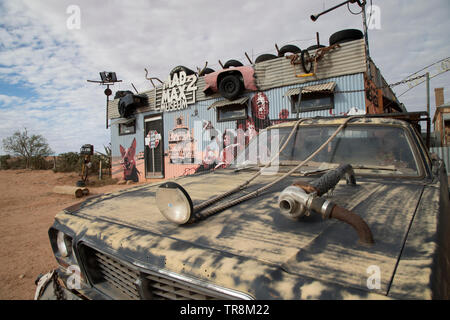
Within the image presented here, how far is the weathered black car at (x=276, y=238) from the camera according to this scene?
836 millimetres

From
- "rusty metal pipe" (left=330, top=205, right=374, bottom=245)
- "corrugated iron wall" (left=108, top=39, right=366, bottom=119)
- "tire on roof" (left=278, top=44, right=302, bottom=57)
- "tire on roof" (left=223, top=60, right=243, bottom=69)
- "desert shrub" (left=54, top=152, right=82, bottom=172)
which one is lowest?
"desert shrub" (left=54, top=152, right=82, bottom=172)

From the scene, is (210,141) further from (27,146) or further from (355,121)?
(27,146)

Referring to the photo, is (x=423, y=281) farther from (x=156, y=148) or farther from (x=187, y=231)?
(x=156, y=148)

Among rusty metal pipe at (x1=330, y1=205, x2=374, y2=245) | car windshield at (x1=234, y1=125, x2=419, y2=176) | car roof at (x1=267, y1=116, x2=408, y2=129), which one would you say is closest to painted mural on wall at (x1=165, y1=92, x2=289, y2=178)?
car roof at (x1=267, y1=116, x2=408, y2=129)

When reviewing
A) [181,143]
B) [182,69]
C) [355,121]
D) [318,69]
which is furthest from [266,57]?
[355,121]

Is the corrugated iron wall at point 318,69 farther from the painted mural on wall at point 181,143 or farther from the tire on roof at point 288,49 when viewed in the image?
the painted mural on wall at point 181,143

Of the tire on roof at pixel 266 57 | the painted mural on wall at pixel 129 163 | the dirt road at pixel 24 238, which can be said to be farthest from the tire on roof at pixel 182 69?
the dirt road at pixel 24 238

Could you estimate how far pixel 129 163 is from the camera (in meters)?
13.3

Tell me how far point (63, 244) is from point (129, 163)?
1216cm

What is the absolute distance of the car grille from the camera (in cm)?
103

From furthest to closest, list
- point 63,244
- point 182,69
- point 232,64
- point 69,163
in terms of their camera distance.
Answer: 1. point 69,163
2. point 182,69
3. point 232,64
4. point 63,244

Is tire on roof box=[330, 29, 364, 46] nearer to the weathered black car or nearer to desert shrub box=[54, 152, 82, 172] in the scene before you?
the weathered black car
